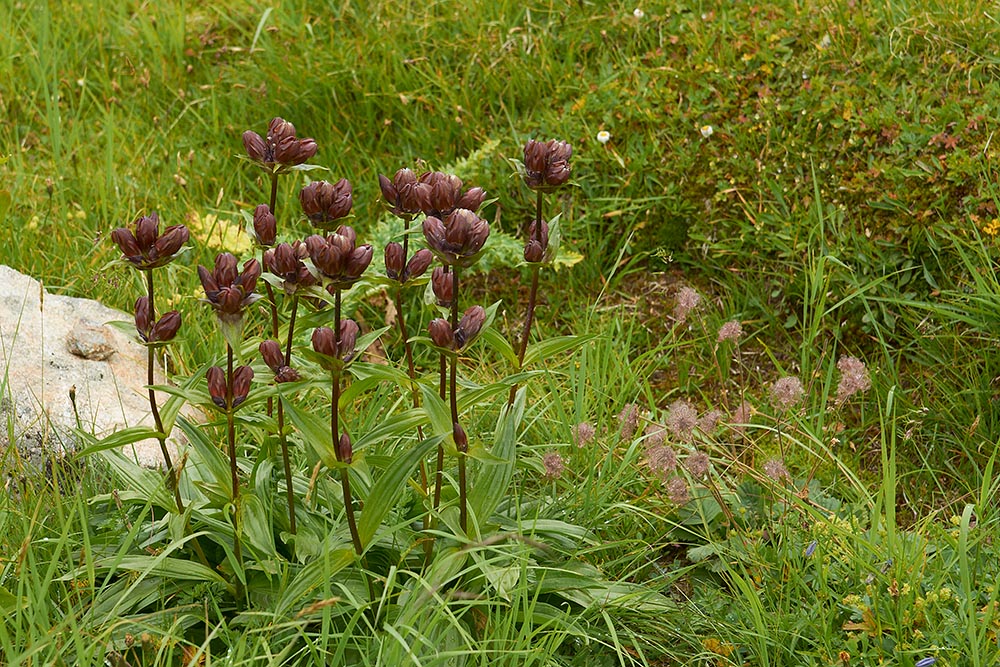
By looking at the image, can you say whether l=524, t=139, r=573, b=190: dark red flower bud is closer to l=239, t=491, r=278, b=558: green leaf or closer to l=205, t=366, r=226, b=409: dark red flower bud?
l=205, t=366, r=226, b=409: dark red flower bud

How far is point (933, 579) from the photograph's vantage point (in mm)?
2295

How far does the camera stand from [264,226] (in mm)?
2158

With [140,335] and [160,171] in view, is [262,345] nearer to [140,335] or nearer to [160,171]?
[140,335]

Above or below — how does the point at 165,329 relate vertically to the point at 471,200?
below

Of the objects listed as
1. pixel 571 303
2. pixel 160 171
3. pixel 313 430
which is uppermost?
pixel 313 430

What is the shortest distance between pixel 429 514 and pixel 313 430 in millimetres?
399

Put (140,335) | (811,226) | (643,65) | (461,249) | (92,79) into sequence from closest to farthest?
(461,249) < (140,335) < (811,226) < (643,65) < (92,79)

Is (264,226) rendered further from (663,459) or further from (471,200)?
(663,459)

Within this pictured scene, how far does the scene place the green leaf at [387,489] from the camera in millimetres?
2049

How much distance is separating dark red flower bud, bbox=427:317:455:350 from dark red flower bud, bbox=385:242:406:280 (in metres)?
0.22

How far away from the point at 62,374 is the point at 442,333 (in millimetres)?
1590

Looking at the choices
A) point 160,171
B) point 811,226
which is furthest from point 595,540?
point 160,171

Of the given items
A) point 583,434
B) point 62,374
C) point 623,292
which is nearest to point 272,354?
point 583,434

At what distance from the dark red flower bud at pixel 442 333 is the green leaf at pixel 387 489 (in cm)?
18
